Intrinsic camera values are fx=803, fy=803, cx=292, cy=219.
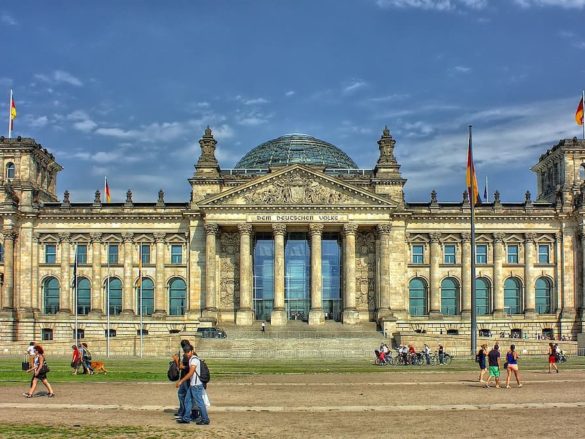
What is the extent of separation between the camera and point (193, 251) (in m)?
92.4

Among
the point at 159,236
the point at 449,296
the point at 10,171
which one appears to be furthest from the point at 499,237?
the point at 10,171

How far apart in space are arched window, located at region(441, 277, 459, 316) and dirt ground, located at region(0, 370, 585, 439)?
2109 inches

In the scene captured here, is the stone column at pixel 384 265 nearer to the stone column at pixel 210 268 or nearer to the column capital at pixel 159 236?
the stone column at pixel 210 268

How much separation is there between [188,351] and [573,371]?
3264 centimetres

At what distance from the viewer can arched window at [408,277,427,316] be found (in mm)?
94250

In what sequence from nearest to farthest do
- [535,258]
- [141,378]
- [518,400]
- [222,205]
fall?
[518,400] < [141,378] < [222,205] < [535,258]

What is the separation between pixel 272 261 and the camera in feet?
306

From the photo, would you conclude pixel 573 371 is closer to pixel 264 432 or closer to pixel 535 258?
pixel 264 432

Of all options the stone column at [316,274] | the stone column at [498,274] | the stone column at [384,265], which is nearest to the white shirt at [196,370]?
the stone column at [316,274]

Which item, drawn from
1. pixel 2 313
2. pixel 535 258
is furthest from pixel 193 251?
pixel 535 258

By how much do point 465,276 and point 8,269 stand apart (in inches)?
2069

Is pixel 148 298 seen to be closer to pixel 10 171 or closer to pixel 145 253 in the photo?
pixel 145 253

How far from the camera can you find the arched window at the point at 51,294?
94.1m

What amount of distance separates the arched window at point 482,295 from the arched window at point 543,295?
5884 mm
